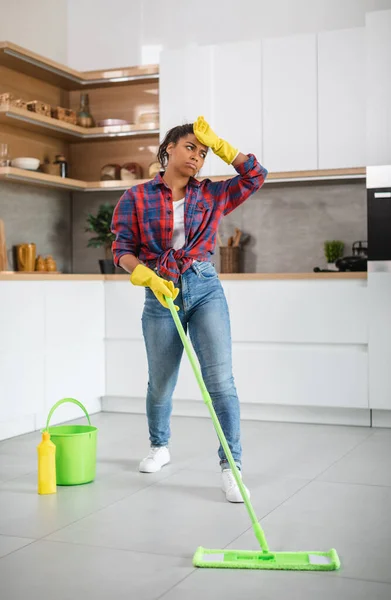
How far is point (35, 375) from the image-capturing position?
426 centimetres

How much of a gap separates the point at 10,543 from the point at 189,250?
3.87ft

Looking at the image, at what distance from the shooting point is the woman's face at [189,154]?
9.78ft

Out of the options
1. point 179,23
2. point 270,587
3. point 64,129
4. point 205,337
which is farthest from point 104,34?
point 270,587

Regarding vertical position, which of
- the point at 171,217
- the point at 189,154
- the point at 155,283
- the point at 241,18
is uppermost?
the point at 241,18

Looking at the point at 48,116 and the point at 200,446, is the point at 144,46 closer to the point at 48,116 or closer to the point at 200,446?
the point at 48,116

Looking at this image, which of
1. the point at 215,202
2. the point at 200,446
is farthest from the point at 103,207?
the point at 215,202

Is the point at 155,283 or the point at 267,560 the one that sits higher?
the point at 155,283

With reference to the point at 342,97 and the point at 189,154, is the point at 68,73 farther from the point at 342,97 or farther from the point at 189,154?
the point at 189,154

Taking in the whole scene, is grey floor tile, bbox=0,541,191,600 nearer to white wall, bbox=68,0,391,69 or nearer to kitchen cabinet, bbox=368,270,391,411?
kitchen cabinet, bbox=368,270,391,411

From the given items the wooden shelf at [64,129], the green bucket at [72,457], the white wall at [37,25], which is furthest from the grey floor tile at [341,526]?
the white wall at [37,25]

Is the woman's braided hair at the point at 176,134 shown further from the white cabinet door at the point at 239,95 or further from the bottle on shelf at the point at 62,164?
the bottle on shelf at the point at 62,164

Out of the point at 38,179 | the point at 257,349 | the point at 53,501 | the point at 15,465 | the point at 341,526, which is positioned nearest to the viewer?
the point at 341,526

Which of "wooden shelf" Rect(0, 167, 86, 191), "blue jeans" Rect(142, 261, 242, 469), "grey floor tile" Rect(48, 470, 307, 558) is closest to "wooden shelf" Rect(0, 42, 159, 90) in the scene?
"wooden shelf" Rect(0, 167, 86, 191)

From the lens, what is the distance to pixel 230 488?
2.90 meters
